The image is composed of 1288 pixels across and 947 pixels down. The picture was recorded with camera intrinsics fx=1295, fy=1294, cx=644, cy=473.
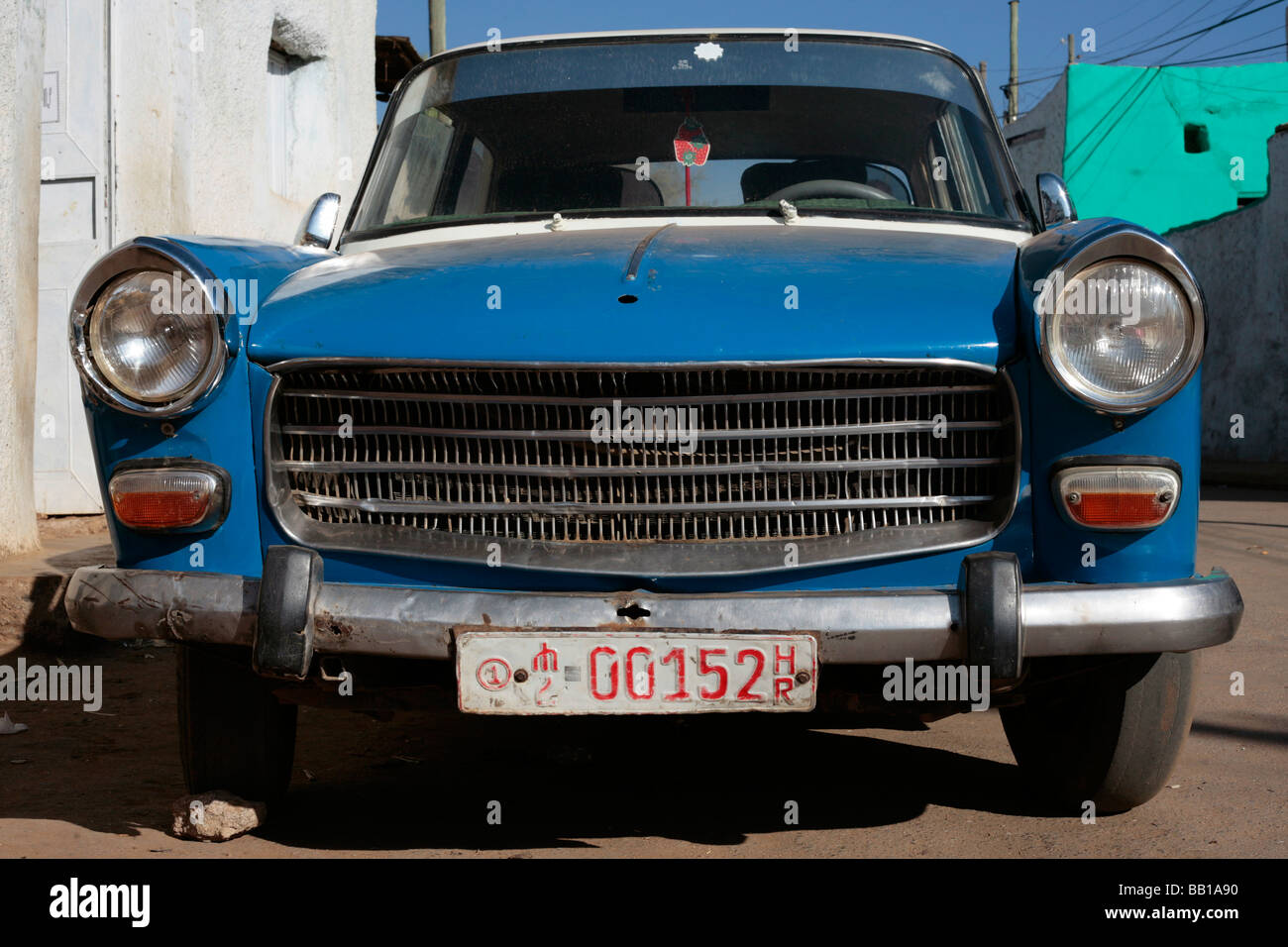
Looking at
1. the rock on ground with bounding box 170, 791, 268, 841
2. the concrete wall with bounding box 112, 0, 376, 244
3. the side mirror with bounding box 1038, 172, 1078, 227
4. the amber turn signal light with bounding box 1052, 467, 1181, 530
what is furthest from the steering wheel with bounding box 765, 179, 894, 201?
the concrete wall with bounding box 112, 0, 376, 244

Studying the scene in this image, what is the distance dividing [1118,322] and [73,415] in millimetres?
5615

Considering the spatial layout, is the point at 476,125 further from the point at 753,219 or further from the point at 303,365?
the point at 303,365

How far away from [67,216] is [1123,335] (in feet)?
18.8

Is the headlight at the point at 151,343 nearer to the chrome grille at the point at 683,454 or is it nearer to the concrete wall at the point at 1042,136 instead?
the chrome grille at the point at 683,454

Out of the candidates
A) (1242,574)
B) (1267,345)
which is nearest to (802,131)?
(1242,574)

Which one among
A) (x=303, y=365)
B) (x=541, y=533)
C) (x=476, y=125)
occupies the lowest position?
(x=541, y=533)

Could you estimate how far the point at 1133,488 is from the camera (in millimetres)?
2301

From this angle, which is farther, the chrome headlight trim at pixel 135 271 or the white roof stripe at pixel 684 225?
the white roof stripe at pixel 684 225

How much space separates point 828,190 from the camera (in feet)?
11.2

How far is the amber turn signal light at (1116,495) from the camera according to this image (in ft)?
7.54

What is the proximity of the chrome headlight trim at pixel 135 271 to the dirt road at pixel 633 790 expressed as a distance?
3.02 ft

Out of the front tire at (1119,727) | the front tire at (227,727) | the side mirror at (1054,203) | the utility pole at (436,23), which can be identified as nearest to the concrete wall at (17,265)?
the front tire at (227,727)

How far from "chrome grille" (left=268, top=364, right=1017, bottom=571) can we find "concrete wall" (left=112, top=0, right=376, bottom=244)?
4.69 m

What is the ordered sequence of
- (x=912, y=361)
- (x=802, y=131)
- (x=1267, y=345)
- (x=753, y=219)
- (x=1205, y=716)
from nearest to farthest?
1. (x=912, y=361)
2. (x=753, y=219)
3. (x=802, y=131)
4. (x=1205, y=716)
5. (x=1267, y=345)
